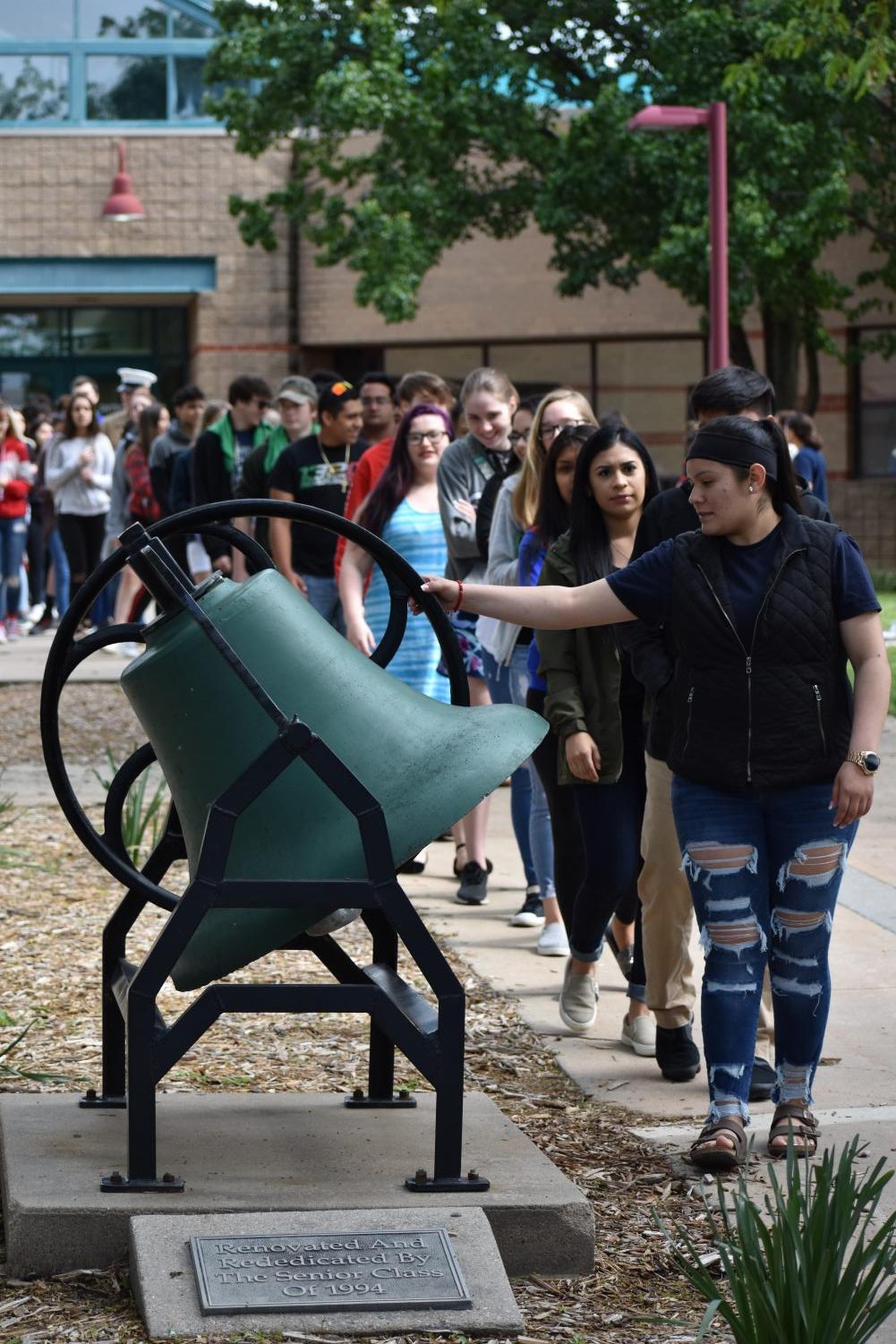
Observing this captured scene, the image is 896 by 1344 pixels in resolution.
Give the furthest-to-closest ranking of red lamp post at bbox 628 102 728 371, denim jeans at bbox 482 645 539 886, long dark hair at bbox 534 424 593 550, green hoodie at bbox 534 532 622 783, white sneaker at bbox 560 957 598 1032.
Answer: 1. red lamp post at bbox 628 102 728 371
2. denim jeans at bbox 482 645 539 886
3. long dark hair at bbox 534 424 593 550
4. white sneaker at bbox 560 957 598 1032
5. green hoodie at bbox 534 532 622 783

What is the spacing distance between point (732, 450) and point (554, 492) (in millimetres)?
1778

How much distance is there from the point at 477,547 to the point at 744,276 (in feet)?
54.7

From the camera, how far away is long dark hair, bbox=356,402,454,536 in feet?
26.3

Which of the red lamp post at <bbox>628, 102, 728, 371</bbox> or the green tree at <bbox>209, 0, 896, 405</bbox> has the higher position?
the green tree at <bbox>209, 0, 896, 405</bbox>

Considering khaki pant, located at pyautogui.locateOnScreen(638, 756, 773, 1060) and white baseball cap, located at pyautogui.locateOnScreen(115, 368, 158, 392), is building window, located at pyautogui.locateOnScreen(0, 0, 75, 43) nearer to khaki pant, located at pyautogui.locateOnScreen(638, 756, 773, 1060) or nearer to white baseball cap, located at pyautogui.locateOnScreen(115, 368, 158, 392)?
white baseball cap, located at pyautogui.locateOnScreen(115, 368, 158, 392)

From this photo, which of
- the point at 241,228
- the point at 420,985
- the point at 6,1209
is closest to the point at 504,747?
the point at 6,1209

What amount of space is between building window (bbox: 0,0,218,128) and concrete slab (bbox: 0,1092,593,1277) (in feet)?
87.8

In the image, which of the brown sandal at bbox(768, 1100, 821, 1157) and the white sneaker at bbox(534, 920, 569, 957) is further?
the white sneaker at bbox(534, 920, 569, 957)

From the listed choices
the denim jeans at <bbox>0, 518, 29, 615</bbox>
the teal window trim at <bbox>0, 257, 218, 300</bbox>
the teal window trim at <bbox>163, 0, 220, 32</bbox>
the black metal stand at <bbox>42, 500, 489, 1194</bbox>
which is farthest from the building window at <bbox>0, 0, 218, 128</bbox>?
the black metal stand at <bbox>42, 500, 489, 1194</bbox>

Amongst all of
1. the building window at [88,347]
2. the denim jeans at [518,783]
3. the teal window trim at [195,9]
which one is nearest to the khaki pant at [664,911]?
the denim jeans at [518,783]

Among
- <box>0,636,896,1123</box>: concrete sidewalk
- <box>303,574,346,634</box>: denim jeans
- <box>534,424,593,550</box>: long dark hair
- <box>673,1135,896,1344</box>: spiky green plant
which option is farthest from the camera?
<box>303,574,346,634</box>: denim jeans

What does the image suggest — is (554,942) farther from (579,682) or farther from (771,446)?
(771,446)

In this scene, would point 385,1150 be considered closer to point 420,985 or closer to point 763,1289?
point 763,1289

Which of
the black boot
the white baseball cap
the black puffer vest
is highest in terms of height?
the white baseball cap
